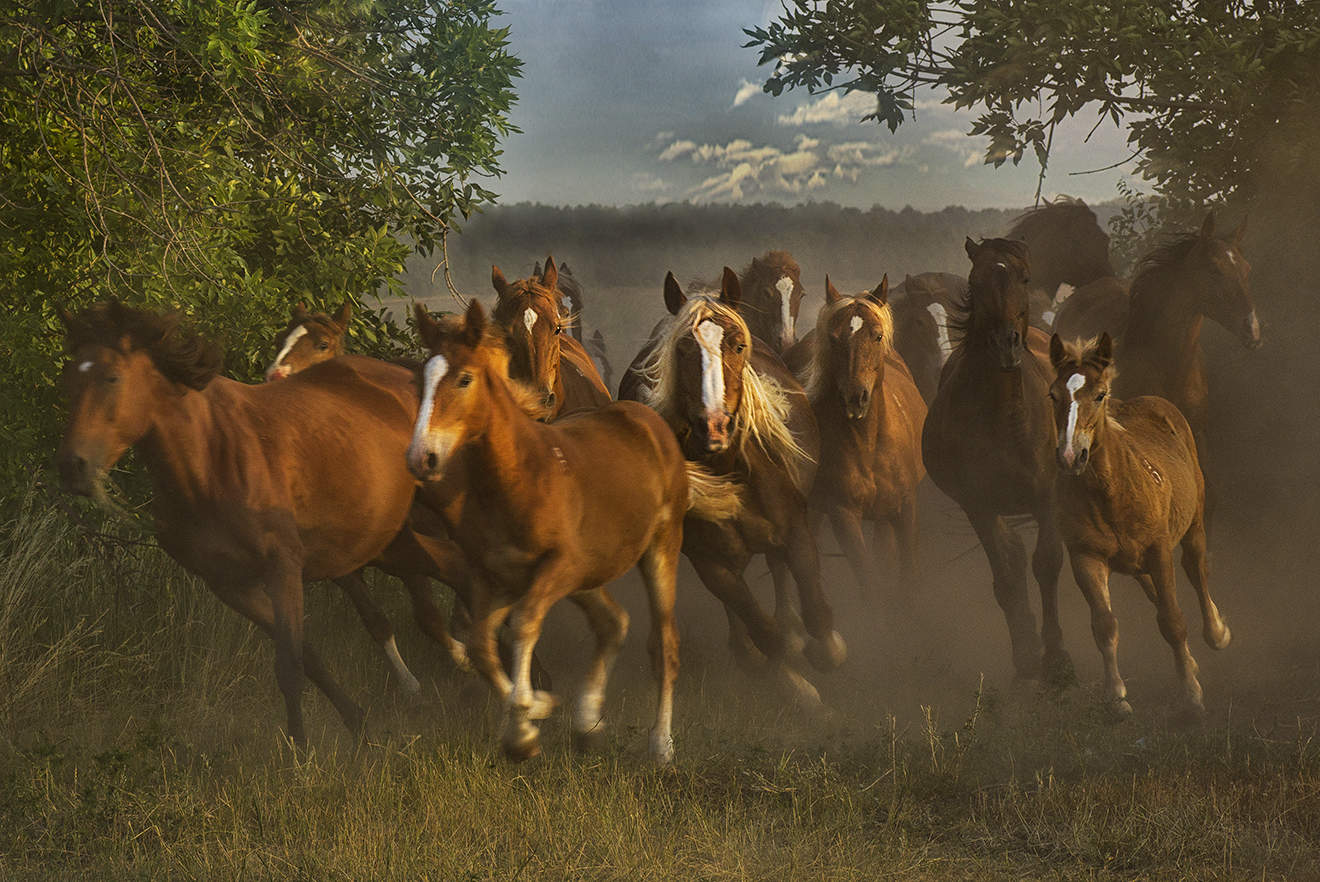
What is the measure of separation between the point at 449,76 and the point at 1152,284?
5.19 meters

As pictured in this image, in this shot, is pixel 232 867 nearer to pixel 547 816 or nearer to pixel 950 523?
pixel 547 816

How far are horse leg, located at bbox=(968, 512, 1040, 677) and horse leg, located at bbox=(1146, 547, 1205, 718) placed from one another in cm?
111

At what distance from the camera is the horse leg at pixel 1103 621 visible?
288 inches

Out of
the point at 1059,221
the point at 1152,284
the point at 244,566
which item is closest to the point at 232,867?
the point at 244,566

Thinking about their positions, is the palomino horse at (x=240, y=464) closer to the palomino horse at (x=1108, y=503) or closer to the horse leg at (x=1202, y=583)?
the palomino horse at (x=1108, y=503)

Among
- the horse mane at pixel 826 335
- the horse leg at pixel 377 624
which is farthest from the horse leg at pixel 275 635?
the horse mane at pixel 826 335

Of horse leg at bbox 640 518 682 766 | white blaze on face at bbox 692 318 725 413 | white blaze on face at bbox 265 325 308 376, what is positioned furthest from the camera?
white blaze on face at bbox 265 325 308 376

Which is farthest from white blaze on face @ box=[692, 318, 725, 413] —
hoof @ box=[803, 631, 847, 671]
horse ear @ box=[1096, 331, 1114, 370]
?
horse ear @ box=[1096, 331, 1114, 370]

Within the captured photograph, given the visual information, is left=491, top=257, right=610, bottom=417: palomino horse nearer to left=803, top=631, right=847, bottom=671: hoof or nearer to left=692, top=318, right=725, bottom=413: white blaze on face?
left=692, top=318, right=725, bottom=413: white blaze on face

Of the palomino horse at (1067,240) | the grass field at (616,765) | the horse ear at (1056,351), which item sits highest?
the palomino horse at (1067,240)

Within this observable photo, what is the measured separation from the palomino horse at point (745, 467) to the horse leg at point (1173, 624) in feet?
5.88

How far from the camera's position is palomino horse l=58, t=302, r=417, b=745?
20.4 feet

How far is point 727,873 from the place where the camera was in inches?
200

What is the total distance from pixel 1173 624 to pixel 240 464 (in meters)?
5.05
